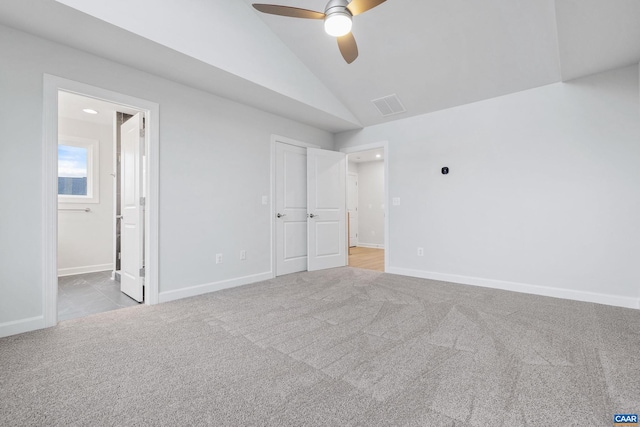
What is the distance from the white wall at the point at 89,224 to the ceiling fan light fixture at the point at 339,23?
487 cm

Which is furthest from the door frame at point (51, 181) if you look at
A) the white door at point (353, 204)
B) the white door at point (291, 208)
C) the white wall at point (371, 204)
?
the white wall at point (371, 204)

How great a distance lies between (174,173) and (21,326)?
1.81 m

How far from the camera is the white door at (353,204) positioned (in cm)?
836

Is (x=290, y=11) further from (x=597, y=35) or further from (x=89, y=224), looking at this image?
(x=89, y=224)

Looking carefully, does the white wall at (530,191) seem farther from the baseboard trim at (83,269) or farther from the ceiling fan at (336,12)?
the baseboard trim at (83,269)

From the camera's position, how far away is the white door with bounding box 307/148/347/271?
4.76 metres

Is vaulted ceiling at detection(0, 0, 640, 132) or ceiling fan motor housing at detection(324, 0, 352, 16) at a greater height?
vaulted ceiling at detection(0, 0, 640, 132)

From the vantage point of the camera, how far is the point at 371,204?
27.3 feet

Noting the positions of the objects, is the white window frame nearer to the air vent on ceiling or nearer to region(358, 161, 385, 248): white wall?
the air vent on ceiling

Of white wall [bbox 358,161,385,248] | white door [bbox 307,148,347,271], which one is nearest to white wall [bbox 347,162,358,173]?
white wall [bbox 358,161,385,248]

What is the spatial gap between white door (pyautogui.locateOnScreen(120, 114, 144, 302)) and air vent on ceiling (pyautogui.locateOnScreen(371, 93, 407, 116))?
310 centimetres

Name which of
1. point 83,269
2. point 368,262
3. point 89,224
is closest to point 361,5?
point 368,262

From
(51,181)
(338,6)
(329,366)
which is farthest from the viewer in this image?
(51,181)

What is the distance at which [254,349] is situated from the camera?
6.67 ft
